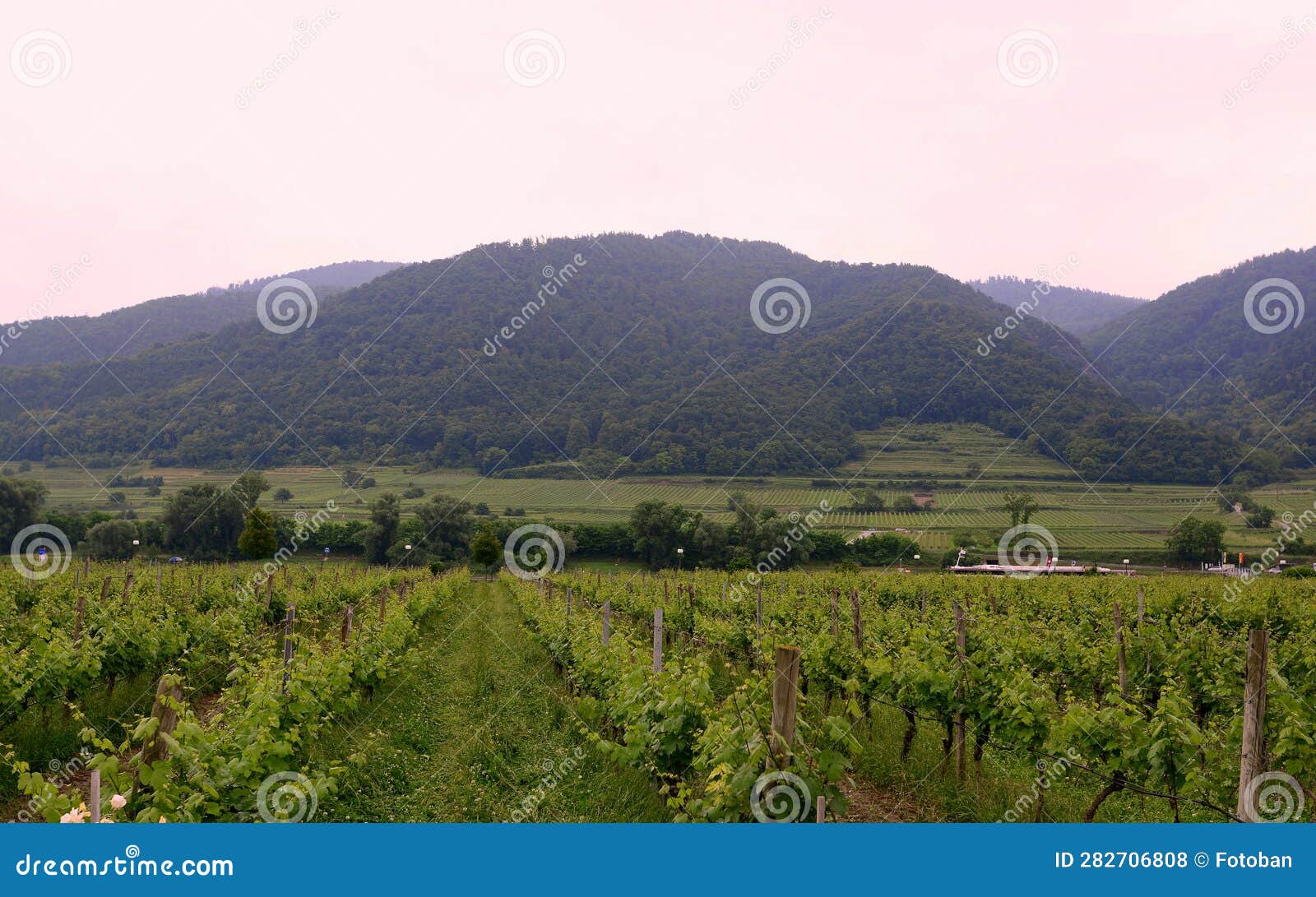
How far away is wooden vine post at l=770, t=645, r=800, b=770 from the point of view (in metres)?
3.97

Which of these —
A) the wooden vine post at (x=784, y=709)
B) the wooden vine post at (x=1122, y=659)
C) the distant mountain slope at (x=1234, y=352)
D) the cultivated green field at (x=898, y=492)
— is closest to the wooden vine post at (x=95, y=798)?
the wooden vine post at (x=784, y=709)

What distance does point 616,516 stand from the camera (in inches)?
2520

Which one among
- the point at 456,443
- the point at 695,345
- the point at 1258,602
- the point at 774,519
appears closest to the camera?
the point at 1258,602

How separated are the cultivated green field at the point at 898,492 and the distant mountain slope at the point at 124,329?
27.4 meters

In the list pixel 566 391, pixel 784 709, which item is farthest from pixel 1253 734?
pixel 566 391

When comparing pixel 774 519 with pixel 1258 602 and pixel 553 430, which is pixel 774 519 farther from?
pixel 553 430

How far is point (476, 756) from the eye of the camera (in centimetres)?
765

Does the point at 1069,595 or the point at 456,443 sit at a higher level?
the point at 456,443

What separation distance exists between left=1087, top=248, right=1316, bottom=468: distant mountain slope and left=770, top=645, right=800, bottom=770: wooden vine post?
102m

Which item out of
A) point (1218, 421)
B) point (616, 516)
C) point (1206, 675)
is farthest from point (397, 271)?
point (1206, 675)

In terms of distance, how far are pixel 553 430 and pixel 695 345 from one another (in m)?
25.1

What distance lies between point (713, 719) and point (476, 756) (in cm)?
329

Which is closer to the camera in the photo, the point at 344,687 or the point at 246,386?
the point at 344,687

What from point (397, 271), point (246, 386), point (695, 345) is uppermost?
point (397, 271)
